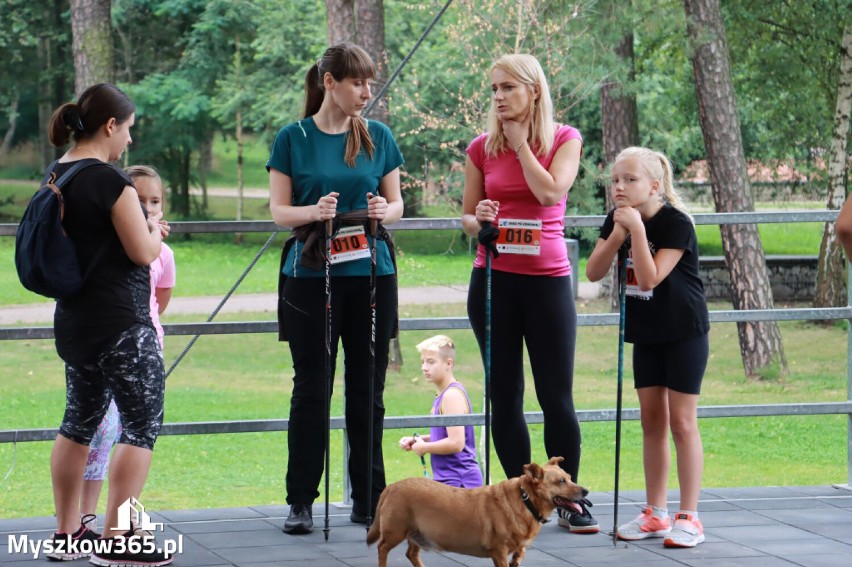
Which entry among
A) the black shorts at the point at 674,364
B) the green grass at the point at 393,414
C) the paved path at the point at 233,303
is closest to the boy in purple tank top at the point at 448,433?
the black shorts at the point at 674,364

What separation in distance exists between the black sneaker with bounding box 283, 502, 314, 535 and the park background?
5.64ft

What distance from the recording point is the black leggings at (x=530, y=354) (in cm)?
434

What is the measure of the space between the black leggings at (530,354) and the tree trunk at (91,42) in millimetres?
8829

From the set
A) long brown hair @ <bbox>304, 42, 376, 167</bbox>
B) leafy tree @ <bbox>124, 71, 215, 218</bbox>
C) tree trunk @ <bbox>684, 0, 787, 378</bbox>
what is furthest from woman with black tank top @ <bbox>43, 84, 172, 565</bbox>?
leafy tree @ <bbox>124, 71, 215, 218</bbox>

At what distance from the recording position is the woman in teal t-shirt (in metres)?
4.34

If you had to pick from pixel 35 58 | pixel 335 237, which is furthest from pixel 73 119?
pixel 35 58

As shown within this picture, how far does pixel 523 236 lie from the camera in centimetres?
429

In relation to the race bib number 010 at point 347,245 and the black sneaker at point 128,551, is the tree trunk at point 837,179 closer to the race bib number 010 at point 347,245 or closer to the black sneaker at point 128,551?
the race bib number 010 at point 347,245

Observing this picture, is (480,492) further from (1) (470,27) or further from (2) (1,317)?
(2) (1,317)

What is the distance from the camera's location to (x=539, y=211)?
4.31 m

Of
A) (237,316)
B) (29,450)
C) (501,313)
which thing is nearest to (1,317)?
(237,316)

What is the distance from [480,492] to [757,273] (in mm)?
10574

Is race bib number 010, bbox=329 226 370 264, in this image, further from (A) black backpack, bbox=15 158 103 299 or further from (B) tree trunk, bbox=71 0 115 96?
(B) tree trunk, bbox=71 0 115 96

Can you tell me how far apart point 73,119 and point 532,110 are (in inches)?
59.1
